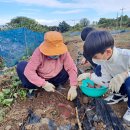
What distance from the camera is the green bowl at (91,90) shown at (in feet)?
10.5

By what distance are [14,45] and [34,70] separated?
500 cm

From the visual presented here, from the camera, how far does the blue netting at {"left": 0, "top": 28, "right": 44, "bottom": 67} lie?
Answer: 748 centimetres

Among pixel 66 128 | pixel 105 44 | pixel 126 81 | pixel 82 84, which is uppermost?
pixel 105 44

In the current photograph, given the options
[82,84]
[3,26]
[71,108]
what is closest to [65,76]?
[82,84]

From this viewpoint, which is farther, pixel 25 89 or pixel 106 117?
pixel 25 89

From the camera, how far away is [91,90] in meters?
3.20

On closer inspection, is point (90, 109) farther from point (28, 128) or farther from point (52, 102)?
point (28, 128)

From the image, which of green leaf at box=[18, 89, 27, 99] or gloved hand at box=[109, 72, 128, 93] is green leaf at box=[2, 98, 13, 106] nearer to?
green leaf at box=[18, 89, 27, 99]

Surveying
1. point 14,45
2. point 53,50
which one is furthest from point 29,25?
point 53,50

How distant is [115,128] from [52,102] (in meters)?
0.99

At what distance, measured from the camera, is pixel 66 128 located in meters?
2.67

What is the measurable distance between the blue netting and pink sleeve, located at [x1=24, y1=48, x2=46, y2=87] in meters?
4.29

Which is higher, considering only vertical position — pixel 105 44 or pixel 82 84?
pixel 105 44

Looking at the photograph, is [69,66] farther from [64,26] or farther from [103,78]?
[64,26]
